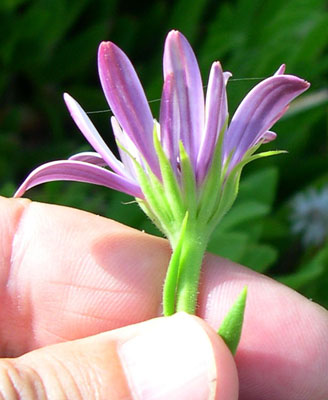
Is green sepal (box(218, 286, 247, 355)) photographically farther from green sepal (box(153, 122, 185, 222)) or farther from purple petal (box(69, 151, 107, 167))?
purple petal (box(69, 151, 107, 167))

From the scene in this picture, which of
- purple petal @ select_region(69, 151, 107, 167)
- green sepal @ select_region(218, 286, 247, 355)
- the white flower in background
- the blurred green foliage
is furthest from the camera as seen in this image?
the white flower in background

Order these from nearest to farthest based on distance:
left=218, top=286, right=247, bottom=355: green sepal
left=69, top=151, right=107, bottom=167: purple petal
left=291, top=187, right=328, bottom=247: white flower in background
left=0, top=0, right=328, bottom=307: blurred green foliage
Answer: left=218, top=286, right=247, bottom=355: green sepal
left=69, top=151, right=107, bottom=167: purple petal
left=0, top=0, right=328, bottom=307: blurred green foliage
left=291, top=187, right=328, bottom=247: white flower in background

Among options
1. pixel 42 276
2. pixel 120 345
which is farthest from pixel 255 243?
pixel 120 345

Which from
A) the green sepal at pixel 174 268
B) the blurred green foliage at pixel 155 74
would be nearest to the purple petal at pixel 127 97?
the green sepal at pixel 174 268

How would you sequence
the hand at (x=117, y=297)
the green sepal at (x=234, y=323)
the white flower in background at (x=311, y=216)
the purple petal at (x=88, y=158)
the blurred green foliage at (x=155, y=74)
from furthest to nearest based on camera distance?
the white flower in background at (x=311, y=216)
the blurred green foliage at (x=155, y=74)
the hand at (x=117, y=297)
the purple petal at (x=88, y=158)
the green sepal at (x=234, y=323)

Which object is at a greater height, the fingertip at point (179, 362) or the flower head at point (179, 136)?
the flower head at point (179, 136)

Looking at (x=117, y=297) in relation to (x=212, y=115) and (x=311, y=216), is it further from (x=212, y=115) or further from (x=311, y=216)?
(x=311, y=216)

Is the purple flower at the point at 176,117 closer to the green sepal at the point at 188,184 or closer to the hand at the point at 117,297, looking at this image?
the green sepal at the point at 188,184

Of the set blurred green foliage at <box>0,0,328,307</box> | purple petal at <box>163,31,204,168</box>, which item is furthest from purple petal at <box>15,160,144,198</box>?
blurred green foliage at <box>0,0,328,307</box>
